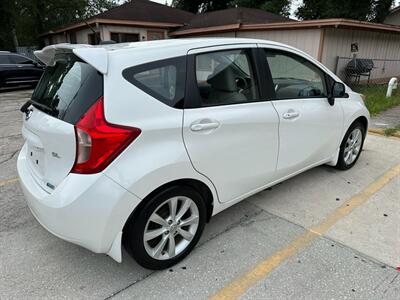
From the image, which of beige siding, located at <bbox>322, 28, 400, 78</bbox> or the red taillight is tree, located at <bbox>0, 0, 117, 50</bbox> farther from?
the red taillight

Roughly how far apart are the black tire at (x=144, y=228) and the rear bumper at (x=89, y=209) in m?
0.11

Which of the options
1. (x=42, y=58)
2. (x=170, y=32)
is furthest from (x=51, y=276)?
(x=170, y=32)

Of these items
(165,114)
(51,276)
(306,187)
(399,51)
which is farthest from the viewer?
(399,51)

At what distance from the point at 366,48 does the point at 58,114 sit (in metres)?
14.5

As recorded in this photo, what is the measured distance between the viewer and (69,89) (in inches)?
88.7

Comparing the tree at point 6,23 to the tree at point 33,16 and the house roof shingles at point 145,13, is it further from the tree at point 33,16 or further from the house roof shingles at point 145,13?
the house roof shingles at point 145,13

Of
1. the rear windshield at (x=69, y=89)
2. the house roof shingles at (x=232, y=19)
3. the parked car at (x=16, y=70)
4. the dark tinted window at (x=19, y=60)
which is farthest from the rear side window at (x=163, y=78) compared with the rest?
the dark tinted window at (x=19, y=60)

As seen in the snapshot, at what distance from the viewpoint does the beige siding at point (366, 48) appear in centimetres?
1201

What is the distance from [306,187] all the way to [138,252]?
7.60 ft

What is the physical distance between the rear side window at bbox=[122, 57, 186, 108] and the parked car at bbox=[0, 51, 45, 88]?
1311 centimetres

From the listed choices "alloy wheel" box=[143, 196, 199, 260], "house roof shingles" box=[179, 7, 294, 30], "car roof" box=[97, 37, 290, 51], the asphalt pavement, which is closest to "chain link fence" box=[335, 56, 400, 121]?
"house roof shingles" box=[179, 7, 294, 30]

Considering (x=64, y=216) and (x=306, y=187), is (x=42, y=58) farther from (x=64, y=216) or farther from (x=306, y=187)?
(x=306, y=187)

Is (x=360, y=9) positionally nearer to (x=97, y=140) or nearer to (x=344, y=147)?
(x=344, y=147)

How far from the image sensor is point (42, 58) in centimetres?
293
